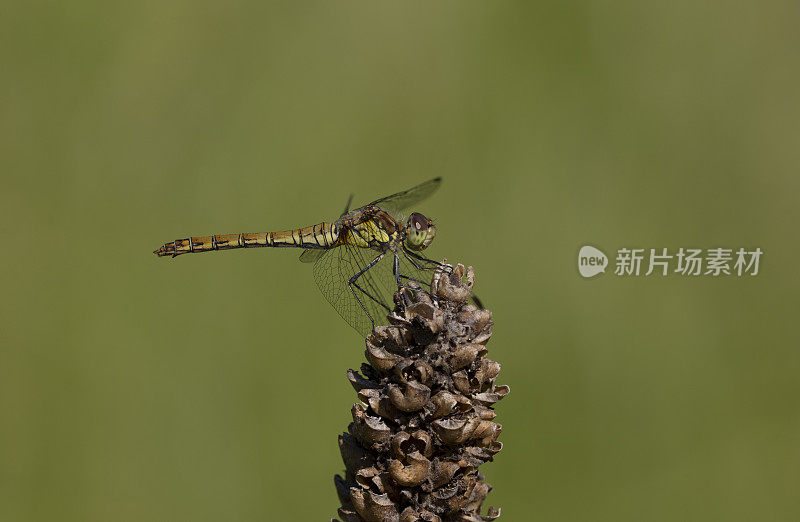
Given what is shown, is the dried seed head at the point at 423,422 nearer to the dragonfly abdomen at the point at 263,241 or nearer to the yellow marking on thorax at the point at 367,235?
the yellow marking on thorax at the point at 367,235

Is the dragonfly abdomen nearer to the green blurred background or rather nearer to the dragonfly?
the dragonfly

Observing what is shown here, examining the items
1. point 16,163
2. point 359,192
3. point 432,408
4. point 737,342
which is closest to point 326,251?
point 359,192

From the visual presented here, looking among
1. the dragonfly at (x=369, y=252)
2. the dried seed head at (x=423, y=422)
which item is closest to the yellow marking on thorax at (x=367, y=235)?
the dragonfly at (x=369, y=252)

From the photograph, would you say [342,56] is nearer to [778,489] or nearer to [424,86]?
[424,86]

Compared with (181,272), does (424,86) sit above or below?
above

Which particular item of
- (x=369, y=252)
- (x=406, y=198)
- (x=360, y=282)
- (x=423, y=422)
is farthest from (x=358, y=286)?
(x=423, y=422)

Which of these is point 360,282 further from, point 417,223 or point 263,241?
point 263,241
